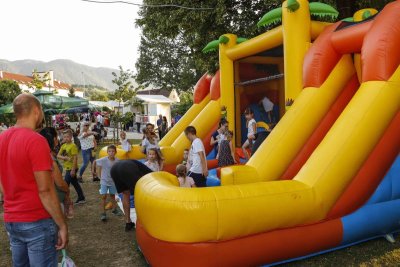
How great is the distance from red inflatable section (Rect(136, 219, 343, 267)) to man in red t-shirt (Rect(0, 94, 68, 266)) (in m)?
1.36

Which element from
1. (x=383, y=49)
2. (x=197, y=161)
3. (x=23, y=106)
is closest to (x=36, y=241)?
(x=23, y=106)

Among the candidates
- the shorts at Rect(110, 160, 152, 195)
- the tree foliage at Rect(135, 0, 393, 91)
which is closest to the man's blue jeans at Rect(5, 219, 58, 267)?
the shorts at Rect(110, 160, 152, 195)

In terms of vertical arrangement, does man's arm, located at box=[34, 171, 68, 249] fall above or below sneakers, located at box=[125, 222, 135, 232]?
above

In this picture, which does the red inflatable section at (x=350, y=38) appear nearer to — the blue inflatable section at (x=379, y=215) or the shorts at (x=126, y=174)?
the blue inflatable section at (x=379, y=215)

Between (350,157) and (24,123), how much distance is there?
132 inches

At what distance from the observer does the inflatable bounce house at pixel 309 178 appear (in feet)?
11.1

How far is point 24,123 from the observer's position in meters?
2.28

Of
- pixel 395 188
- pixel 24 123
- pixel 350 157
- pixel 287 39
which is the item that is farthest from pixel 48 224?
pixel 287 39

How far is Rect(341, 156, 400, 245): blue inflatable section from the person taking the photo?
13.2 ft

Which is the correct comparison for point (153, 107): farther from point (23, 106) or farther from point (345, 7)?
point (23, 106)

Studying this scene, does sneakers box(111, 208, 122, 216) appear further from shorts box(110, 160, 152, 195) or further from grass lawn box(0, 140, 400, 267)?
shorts box(110, 160, 152, 195)

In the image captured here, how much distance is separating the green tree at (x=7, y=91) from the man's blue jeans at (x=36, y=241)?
33825mm

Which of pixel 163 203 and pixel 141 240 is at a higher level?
pixel 163 203

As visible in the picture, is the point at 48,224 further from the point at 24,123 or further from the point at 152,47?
the point at 152,47
